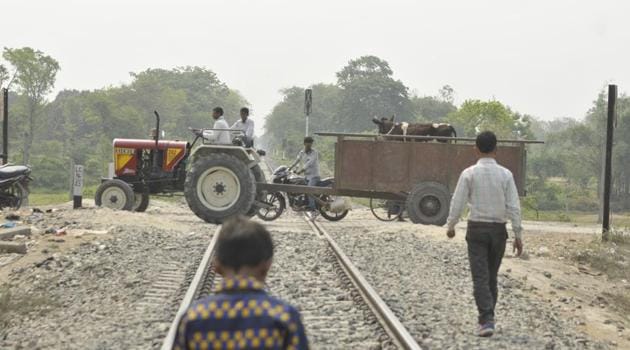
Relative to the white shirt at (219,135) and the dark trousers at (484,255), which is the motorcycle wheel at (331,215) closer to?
the white shirt at (219,135)

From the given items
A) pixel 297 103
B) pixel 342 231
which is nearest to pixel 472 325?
pixel 342 231

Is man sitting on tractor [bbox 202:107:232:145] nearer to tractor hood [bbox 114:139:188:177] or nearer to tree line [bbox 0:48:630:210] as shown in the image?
tractor hood [bbox 114:139:188:177]

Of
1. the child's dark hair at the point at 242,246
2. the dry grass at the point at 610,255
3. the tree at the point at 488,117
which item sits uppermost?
the tree at the point at 488,117

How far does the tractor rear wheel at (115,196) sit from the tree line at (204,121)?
29.5m


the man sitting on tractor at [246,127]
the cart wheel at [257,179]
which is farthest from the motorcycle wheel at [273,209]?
the man sitting on tractor at [246,127]

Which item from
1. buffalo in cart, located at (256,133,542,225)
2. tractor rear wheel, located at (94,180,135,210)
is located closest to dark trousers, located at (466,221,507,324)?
buffalo in cart, located at (256,133,542,225)

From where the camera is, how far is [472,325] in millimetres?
6527

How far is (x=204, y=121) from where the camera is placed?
3615 inches

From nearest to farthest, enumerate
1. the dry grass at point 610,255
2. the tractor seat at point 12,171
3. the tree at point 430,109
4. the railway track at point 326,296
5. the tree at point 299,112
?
the railway track at point 326,296 < the dry grass at point 610,255 < the tractor seat at point 12,171 < the tree at point 430,109 < the tree at point 299,112

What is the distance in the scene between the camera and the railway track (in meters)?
5.83

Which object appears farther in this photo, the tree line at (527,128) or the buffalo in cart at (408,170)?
the tree line at (527,128)

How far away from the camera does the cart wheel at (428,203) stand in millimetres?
14016

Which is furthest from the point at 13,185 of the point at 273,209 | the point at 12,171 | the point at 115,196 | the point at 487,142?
the point at 487,142

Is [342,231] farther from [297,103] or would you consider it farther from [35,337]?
[297,103]
